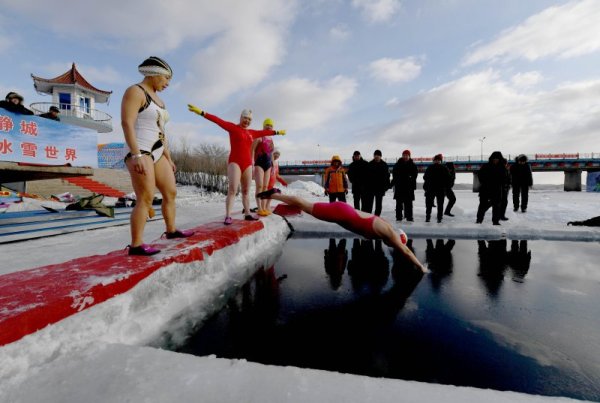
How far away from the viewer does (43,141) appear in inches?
209

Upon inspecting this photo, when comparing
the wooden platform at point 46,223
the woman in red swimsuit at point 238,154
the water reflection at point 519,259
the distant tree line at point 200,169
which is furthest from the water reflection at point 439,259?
the distant tree line at point 200,169

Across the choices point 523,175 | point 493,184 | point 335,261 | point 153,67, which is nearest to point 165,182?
point 153,67

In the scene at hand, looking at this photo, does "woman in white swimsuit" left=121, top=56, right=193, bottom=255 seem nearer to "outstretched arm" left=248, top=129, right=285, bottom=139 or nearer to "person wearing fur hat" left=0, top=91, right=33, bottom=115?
"outstretched arm" left=248, top=129, right=285, bottom=139

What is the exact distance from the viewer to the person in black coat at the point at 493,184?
6113 mm

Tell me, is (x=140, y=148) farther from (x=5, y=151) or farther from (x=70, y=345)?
(x=5, y=151)

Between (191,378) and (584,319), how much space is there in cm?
267

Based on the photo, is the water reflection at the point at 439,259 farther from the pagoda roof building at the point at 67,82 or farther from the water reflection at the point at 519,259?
the pagoda roof building at the point at 67,82

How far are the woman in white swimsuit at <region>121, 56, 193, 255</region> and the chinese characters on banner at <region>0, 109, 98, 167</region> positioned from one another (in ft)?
13.3

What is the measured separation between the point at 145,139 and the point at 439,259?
3.70m

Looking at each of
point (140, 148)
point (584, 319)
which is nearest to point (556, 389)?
point (584, 319)

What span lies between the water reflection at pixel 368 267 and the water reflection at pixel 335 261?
0.36ft

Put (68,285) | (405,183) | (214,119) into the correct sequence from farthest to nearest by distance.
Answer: (405,183) < (214,119) < (68,285)

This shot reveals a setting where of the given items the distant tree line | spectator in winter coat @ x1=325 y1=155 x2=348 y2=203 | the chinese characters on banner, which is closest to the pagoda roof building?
the distant tree line

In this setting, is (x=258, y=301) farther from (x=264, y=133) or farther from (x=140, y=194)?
(x=264, y=133)
